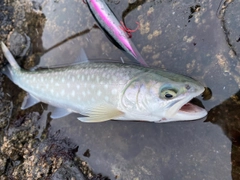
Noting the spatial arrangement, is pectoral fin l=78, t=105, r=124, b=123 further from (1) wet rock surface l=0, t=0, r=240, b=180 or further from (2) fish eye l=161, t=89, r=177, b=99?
(2) fish eye l=161, t=89, r=177, b=99

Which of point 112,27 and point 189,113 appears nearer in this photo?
point 189,113

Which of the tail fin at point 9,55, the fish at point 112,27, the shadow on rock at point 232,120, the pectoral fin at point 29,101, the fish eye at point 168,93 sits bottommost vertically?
the shadow on rock at point 232,120

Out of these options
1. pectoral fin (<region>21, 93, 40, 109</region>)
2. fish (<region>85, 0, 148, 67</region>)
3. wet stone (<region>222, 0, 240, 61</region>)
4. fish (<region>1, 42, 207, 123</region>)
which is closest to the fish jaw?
fish (<region>1, 42, 207, 123</region>)

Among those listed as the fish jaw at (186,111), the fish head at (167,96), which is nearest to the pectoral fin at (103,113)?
the fish head at (167,96)

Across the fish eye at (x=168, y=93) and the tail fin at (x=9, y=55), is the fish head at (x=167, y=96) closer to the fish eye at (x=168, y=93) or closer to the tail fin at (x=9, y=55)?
the fish eye at (x=168, y=93)

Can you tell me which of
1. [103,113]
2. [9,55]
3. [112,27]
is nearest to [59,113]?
[103,113]

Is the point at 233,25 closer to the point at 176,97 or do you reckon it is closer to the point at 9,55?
the point at 176,97

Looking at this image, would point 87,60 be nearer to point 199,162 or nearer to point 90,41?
point 90,41
